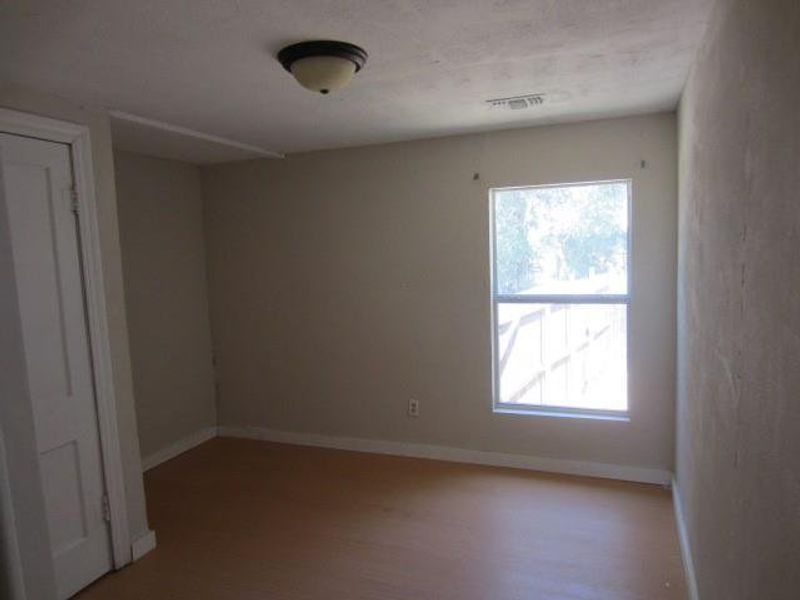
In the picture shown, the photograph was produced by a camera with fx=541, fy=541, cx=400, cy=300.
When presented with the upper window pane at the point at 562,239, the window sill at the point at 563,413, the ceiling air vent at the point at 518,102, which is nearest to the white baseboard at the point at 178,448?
the window sill at the point at 563,413

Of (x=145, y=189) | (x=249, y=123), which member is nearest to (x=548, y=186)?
(x=249, y=123)

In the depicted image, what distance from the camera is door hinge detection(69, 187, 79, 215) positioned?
262 centimetres

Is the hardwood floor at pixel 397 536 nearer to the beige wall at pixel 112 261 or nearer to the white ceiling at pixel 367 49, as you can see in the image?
the beige wall at pixel 112 261

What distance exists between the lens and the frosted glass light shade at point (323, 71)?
2018mm

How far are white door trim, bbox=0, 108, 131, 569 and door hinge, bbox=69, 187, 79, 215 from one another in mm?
12

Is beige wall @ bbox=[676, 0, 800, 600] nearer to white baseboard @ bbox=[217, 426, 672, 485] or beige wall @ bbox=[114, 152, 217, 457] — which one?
white baseboard @ bbox=[217, 426, 672, 485]

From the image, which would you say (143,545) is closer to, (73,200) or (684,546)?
(73,200)

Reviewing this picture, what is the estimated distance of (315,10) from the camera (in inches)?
67.8

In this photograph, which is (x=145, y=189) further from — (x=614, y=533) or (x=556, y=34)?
(x=614, y=533)

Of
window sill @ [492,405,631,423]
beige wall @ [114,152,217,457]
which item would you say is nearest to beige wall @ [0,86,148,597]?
beige wall @ [114,152,217,457]

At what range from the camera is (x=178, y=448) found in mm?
4449

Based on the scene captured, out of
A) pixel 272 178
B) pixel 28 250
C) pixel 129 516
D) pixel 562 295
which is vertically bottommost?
pixel 129 516

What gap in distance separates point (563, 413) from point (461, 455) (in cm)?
82

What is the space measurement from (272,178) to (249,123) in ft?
3.97
